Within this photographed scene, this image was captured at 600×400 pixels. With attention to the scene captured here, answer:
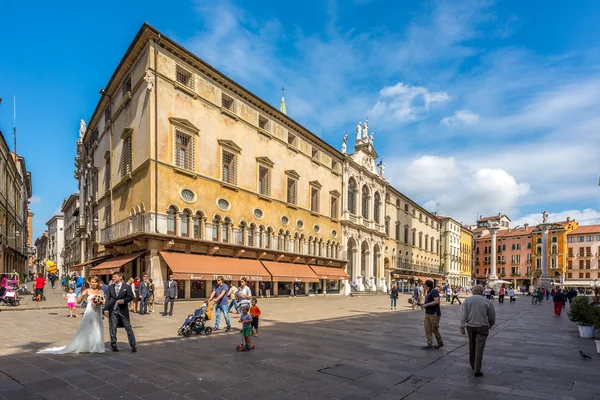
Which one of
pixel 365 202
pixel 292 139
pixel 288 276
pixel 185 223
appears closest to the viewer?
pixel 185 223

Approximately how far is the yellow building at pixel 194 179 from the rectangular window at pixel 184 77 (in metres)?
0.06

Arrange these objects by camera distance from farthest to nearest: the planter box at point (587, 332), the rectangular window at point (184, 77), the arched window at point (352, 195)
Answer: the arched window at point (352, 195) → the rectangular window at point (184, 77) → the planter box at point (587, 332)

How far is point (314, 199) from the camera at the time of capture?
3994 centimetres

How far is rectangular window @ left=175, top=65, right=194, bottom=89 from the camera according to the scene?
26109 mm

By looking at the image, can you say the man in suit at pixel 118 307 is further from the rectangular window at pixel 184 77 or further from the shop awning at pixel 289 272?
the shop awning at pixel 289 272

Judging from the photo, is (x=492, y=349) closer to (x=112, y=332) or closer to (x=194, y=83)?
(x=112, y=332)

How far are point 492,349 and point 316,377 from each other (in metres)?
5.84

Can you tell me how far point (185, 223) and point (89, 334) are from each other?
1675 centimetres

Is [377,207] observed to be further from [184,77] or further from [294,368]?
[294,368]

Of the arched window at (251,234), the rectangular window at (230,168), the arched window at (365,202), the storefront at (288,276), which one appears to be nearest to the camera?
the rectangular window at (230,168)

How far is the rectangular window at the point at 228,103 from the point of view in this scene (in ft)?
96.3

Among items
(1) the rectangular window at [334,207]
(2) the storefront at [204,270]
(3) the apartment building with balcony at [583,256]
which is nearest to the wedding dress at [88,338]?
(2) the storefront at [204,270]

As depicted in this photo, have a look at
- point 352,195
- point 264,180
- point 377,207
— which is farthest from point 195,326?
point 377,207

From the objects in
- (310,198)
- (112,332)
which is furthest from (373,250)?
(112,332)
